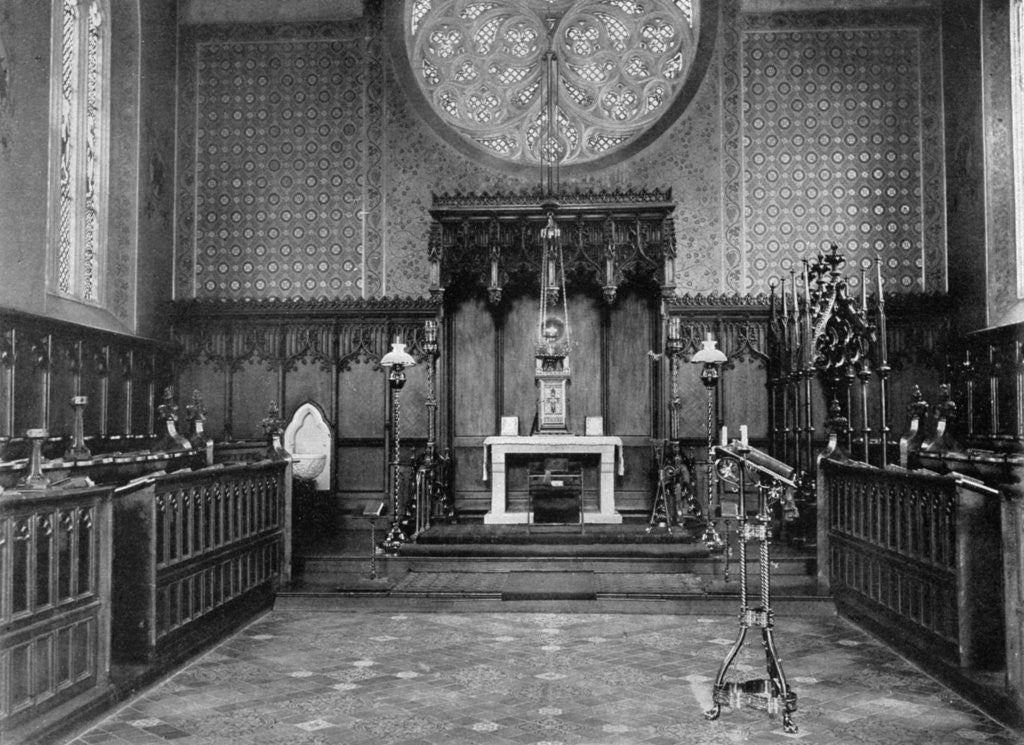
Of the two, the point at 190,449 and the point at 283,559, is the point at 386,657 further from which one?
the point at 190,449

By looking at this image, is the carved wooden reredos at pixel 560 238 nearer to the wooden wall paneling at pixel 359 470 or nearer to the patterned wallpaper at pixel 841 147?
the patterned wallpaper at pixel 841 147

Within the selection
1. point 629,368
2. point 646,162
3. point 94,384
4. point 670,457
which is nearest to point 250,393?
point 94,384

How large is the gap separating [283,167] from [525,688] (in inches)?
366

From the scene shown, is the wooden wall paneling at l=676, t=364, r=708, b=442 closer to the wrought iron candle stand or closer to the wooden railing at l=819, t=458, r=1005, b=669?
the wooden railing at l=819, t=458, r=1005, b=669

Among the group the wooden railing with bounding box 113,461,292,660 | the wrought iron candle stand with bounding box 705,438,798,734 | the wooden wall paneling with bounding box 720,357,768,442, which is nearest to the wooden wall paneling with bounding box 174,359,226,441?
the wooden railing with bounding box 113,461,292,660

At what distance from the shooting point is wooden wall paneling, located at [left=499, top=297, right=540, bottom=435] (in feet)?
42.0

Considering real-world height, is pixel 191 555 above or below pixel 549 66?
below

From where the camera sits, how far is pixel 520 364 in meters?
12.9

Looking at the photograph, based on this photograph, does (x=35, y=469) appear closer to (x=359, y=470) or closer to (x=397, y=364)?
(x=397, y=364)

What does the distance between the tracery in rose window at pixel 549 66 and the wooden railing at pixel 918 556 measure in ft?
21.5

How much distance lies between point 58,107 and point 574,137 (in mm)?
6469

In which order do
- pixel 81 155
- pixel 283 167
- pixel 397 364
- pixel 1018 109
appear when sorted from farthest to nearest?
pixel 283 167, pixel 1018 109, pixel 81 155, pixel 397 364

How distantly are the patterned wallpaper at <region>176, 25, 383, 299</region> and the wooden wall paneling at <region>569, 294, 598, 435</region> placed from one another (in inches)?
105

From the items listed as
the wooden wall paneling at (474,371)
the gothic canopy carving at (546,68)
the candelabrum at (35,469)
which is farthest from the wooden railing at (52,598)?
the gothic canopy carving at (546,68)
